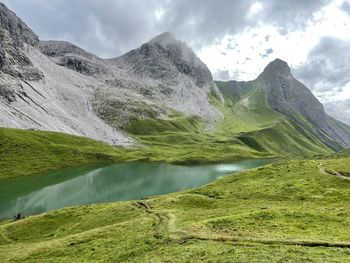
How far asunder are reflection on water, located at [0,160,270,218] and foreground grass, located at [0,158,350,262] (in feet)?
150

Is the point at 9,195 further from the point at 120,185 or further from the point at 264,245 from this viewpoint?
the point at 264,245

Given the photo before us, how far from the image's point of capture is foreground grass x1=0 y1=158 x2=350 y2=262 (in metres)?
39.1

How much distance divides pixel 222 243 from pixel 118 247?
13.4 m

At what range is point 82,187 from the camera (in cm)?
15175

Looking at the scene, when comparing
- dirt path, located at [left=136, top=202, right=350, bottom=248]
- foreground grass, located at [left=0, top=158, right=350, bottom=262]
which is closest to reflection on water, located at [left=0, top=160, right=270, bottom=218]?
foreground grass, located at [left=0, top=158, right=350, bottom=262]

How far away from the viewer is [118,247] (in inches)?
1871

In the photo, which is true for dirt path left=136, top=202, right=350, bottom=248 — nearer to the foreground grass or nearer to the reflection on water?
the foreground grass

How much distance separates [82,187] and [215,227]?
112 metres

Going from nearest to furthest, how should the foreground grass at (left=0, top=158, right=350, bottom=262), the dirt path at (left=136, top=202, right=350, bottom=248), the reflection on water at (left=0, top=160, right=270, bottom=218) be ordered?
the foreground grass at (left=0, top=158, right=350, bottom=262), the dirt path at (left=136, top=202, right=350, bottom=248), the reflection on water at (left=0, top=160, right=270, bottom=218)

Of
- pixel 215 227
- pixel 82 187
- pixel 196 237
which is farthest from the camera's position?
pixel 82 187

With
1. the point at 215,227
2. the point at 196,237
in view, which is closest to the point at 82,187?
the point at 215,227

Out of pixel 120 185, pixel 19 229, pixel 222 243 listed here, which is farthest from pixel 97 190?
pixel 222 243

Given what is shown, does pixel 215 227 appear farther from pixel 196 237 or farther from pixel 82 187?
pixel 82 187

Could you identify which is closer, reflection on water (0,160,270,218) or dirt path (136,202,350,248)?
dirt path (136,202,350,248)
